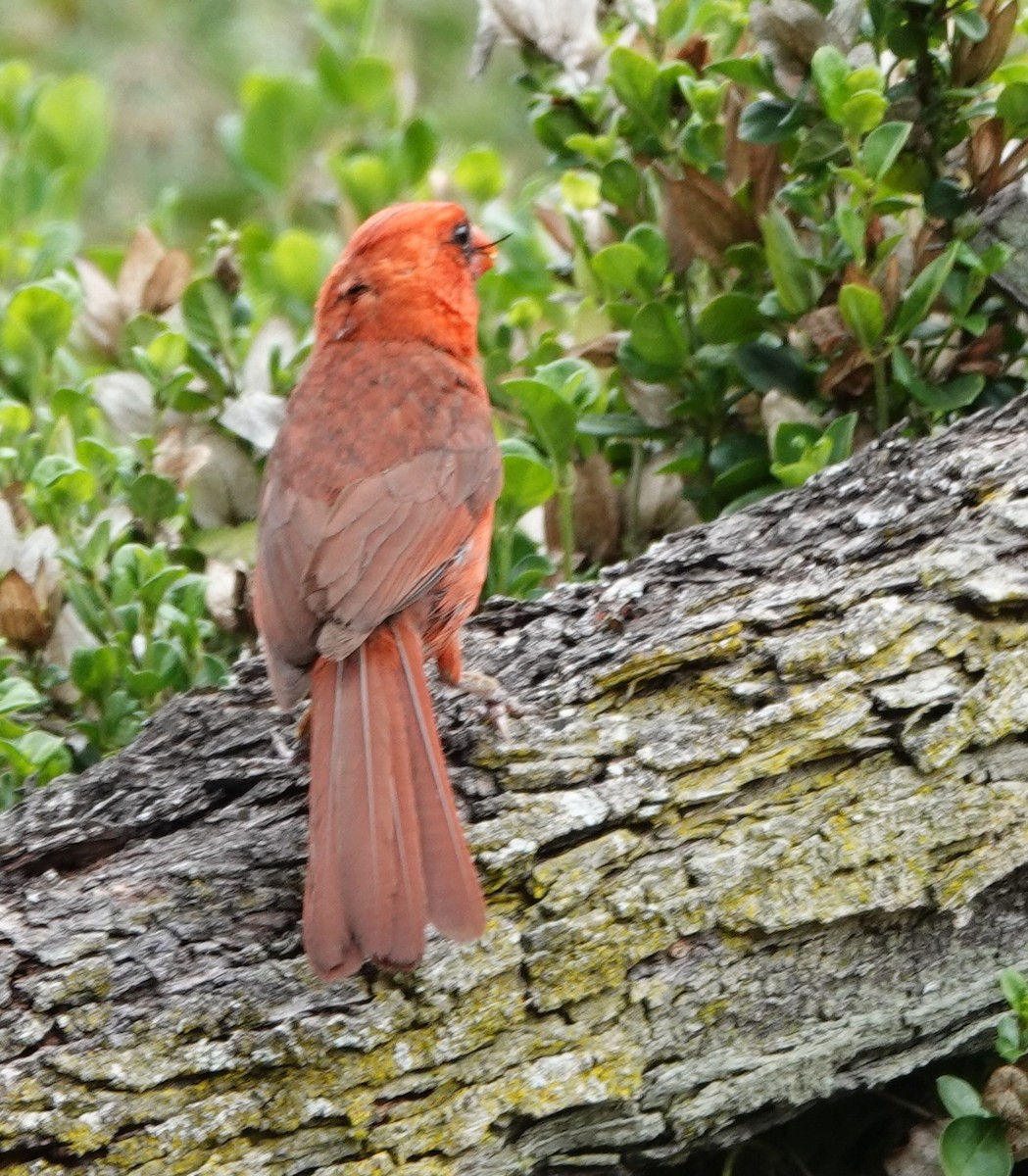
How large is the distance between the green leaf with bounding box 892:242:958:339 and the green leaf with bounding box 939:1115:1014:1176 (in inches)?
51.5

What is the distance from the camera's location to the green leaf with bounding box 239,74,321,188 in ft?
13.0

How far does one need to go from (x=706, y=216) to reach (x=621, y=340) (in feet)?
0.95

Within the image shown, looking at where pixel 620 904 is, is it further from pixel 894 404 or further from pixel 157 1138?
pixel 894 404

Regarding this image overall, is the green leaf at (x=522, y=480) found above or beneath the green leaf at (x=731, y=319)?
beneath

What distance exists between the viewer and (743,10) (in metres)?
3.43

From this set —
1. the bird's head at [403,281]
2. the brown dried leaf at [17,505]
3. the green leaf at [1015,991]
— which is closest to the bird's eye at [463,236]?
the bird's head at [403,281]

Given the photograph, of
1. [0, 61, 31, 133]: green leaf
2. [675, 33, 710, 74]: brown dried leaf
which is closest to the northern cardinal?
[675, 33, 710, 74]: brown dried leaf

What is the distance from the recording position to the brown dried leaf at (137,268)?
368 centimetres

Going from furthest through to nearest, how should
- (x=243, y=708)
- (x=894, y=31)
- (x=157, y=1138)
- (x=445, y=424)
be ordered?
(x=445, y=424), (x=894, y=31), (x=243, y=708), (x=157, y=1138)

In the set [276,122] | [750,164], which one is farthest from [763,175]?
[276,122]

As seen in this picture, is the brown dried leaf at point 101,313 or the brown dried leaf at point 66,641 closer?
the brown dried leaf at point 66,641

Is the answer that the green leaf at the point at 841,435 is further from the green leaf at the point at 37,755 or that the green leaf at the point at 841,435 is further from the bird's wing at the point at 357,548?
the green leaf at the point at 37,755

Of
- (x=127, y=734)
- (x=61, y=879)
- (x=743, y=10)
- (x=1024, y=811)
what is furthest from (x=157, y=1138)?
(x=743, y=10)

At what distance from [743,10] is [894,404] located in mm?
915
